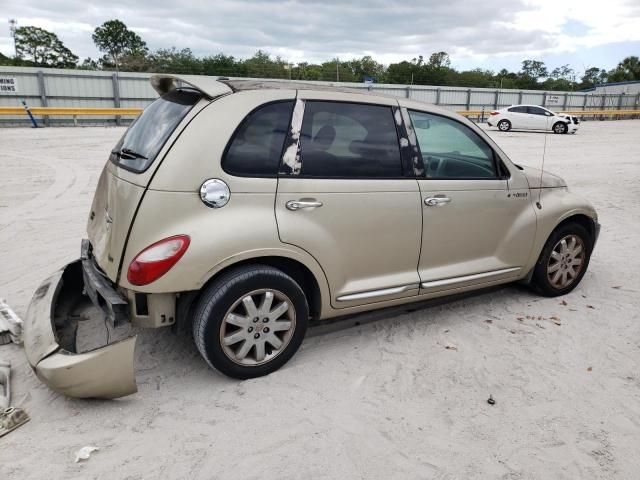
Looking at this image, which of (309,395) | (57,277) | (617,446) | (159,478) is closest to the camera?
(159,478)

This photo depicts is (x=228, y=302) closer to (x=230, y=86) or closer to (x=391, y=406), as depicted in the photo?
(x=391, y=406)

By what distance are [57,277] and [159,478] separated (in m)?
1.99

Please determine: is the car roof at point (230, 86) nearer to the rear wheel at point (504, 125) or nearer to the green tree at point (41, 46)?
the rear wheel at point (504, 125)

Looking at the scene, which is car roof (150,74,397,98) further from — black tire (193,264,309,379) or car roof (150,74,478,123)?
black tire (193,264,309,379)

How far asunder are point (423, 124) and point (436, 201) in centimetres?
59

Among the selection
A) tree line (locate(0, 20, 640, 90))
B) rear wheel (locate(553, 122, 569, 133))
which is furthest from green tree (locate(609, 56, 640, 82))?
rear wheel (locate(553, 122, 569, 133))

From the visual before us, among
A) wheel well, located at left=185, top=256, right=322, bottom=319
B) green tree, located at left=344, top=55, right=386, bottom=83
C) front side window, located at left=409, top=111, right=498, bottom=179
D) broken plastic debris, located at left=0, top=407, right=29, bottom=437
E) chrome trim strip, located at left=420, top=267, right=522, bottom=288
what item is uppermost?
green tree, located at left=344, top=55, right=386, bottom=83

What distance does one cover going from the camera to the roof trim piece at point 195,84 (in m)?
3.07

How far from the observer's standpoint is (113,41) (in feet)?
288

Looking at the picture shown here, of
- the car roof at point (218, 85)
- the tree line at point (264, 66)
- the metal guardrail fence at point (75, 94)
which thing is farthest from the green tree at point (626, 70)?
the car roof at point (218, 85)

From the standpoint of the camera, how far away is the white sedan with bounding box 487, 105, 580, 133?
2500cm

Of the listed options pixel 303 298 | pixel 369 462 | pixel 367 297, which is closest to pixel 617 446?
pixel 369 462

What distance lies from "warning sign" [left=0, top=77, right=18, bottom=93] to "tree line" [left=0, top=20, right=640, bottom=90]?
34.9ft

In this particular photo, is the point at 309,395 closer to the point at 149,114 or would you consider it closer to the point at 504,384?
the point at 504,384
